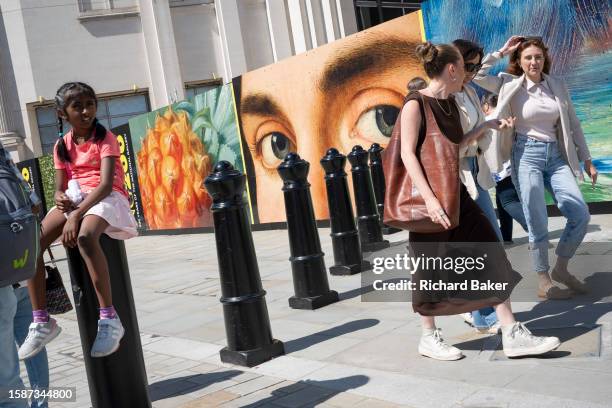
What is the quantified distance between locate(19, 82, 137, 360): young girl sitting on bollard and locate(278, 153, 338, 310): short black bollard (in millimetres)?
2090

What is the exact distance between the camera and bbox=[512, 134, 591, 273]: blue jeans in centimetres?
438

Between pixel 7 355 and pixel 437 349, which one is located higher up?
pixel 7 355

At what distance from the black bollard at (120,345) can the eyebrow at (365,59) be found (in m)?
6.99

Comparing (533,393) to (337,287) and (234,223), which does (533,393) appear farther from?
(337,287)

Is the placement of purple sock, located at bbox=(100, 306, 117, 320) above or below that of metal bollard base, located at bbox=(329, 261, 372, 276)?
above

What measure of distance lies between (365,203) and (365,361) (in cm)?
412

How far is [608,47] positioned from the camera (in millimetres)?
7426

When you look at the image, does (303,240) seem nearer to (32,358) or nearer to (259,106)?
(32,358)

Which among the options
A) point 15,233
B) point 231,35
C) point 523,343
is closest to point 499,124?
point 523,343

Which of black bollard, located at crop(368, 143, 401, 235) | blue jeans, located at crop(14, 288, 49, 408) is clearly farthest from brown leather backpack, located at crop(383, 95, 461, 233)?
black bollard, located at crop(368, 143, 401, 235)

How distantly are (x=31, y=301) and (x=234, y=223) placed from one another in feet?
4.27

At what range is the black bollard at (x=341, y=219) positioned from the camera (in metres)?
6.57

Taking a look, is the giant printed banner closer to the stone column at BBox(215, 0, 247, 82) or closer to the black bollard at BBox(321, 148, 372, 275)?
the black bollard at BBox(321, 148, 372, 275)

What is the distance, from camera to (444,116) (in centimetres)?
363
